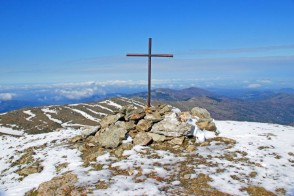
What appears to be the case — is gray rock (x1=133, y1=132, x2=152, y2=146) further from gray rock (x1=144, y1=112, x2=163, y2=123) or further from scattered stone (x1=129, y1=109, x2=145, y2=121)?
scattered stone (x1=129, y1=109, x2=145, y2=121)

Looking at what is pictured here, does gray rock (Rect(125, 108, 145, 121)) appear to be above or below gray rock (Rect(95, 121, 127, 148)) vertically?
above

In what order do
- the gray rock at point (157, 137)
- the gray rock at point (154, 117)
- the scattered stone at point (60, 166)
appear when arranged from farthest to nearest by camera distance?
the gray rock at point (154, 117), the gray rock at point (157, 137), the scattered stone at point (60, 166)

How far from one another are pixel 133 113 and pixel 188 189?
1451 centimetres

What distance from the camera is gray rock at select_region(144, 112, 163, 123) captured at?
28.2 metres

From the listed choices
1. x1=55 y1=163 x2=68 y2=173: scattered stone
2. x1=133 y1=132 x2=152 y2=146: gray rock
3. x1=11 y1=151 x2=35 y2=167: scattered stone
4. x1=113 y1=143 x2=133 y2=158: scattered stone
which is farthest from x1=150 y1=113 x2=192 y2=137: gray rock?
x1=11 y1=151 x2=35 y2=167: scattered stone

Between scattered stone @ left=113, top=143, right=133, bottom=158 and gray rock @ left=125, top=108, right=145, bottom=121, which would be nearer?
scattered stone @ left=113, top=143, right=133, bottom=158

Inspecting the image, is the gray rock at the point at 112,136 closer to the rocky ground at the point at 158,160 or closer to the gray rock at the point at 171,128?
the rocky ground at the point at 158,160

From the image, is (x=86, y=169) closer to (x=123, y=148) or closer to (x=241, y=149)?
(x=123, y=148)

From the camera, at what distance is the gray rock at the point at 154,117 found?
28.2m

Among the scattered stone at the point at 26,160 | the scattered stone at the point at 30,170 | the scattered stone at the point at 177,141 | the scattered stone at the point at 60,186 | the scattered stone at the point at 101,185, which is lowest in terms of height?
the scattered stone at the point at 26,160

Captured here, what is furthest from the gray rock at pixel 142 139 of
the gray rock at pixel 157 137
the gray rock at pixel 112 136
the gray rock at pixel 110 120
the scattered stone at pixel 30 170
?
the scattered stone at pixel 30 170

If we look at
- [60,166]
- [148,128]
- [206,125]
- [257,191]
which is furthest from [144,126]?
[257,191]

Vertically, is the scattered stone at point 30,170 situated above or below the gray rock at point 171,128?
below

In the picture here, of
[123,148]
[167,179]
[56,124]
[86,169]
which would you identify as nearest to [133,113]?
[123,148]
